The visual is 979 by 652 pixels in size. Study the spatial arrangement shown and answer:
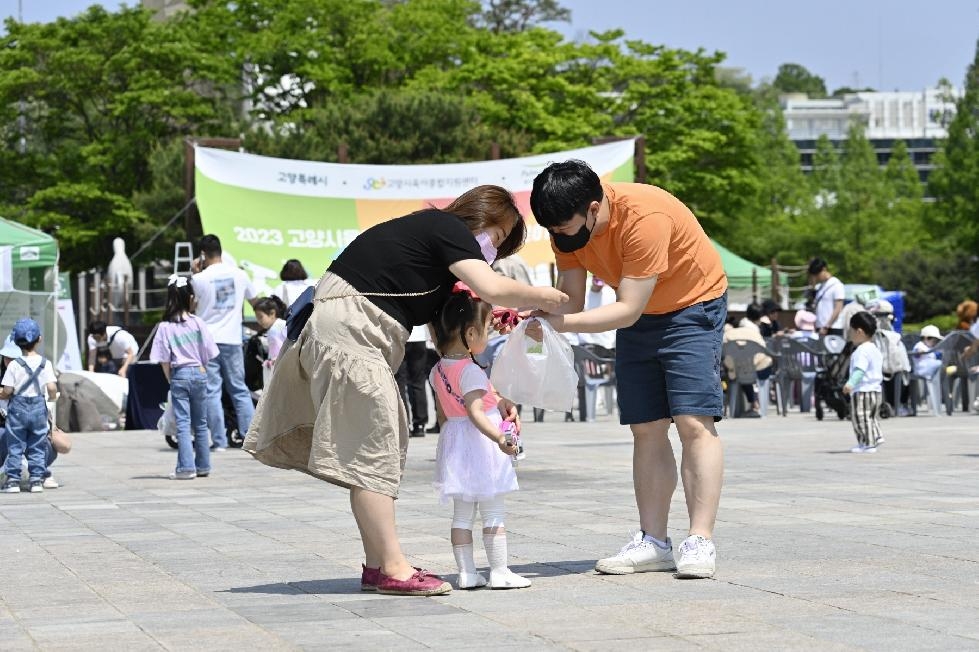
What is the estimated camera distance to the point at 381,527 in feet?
19.1

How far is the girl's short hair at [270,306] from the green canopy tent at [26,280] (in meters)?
3.96

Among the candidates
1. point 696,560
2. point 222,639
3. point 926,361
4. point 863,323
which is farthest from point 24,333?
point 926,361

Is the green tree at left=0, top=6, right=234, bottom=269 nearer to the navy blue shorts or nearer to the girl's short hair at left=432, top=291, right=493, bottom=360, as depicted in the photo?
the navy blue shorts

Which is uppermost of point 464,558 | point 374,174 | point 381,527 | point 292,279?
point 374,174

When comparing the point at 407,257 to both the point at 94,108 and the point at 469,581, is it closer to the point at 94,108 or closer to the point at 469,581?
the point at 469,581

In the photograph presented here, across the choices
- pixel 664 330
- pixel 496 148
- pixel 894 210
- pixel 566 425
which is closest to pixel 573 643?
pixel 664 330

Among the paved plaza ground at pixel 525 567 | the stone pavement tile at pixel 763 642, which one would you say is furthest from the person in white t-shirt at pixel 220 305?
the stone pavement tile at pixel 763 642

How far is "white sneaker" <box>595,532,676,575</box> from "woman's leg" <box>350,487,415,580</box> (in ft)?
2.57

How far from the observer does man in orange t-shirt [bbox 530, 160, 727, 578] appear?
5965 millimetres

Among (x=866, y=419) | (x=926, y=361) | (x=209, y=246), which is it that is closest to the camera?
(x=866, y=419)

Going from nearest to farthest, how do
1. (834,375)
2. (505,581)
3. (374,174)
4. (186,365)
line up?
1. (505,581)
2. (186,365)
3. (834,375)
4. (374,174)

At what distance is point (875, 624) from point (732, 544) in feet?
7.22

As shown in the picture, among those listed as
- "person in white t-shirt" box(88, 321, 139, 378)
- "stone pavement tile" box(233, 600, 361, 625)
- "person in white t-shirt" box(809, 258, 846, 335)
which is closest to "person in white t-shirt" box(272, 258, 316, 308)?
"person in white t-shirt" box(809, 258, 846, 335)

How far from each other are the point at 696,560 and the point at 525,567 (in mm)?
780
